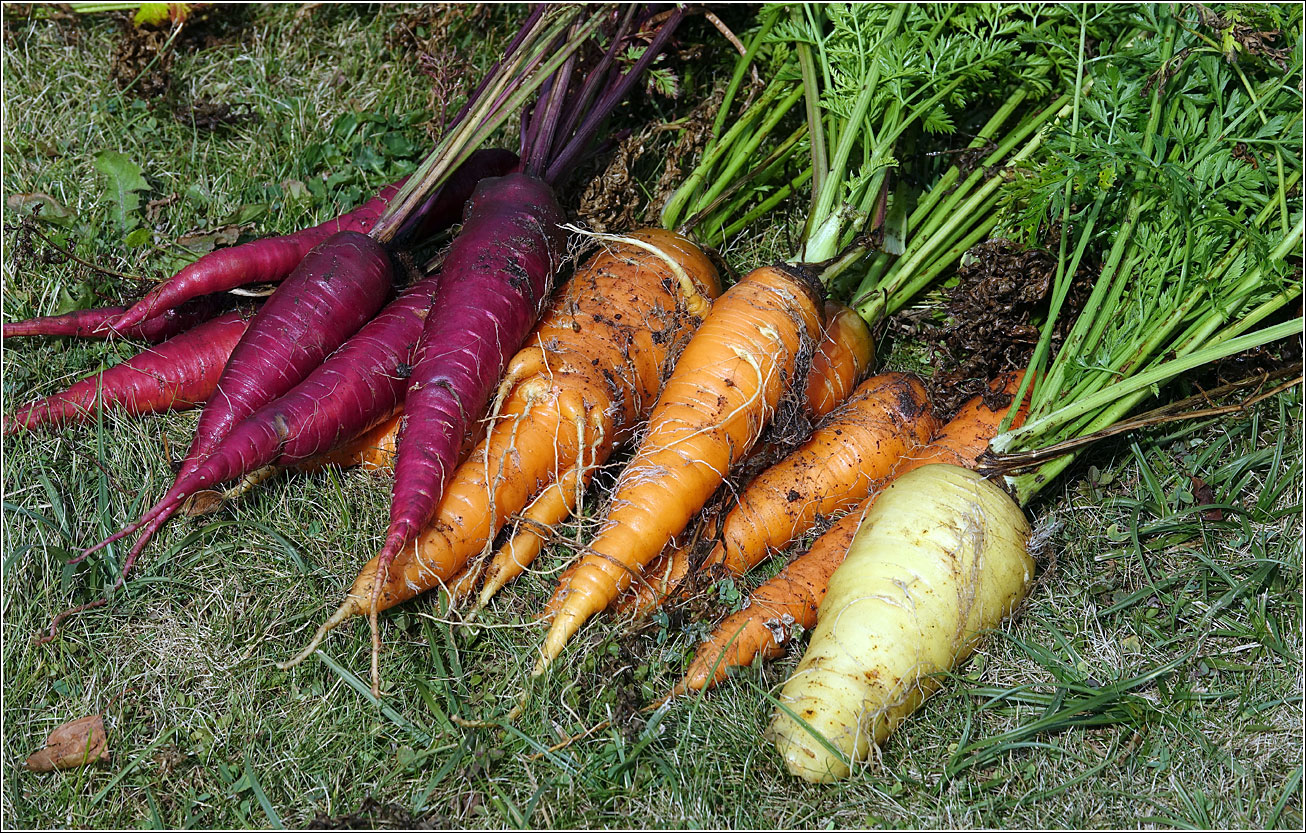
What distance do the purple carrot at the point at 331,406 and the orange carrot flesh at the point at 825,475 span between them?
113 centimetres

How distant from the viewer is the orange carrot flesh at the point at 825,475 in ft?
9.71

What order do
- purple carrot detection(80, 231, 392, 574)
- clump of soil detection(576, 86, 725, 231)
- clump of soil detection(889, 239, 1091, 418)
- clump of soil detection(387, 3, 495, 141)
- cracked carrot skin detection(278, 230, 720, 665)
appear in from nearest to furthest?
cracked carrot skin detection(278, 230, 720, 665)
purple carrot detection(80, 231, 392, 574)
clump of soil detection(889, 239, 1091, 418)
clump of soil detection(576, 86, 725, 231)
clump of soil detection(387, 3, 495, 141)

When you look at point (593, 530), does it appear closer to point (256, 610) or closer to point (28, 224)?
point (256, 610)

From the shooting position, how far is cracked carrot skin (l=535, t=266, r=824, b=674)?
2.76m

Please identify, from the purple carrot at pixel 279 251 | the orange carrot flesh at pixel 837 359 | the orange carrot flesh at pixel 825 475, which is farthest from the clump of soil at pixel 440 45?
the orange carrot flesh at pixel 825 475

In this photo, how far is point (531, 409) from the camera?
291 cm

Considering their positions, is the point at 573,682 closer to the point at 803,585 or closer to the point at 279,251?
the point at 803,585

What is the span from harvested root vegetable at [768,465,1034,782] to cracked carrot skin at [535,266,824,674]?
47 cm

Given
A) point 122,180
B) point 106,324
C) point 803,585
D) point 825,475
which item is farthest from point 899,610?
point 122,180

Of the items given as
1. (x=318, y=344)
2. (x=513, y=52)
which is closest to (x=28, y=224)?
(x=318, y=344)

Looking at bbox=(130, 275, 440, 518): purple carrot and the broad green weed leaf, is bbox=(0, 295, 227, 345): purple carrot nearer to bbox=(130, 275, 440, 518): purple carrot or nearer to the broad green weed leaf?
the broad green weed leaf

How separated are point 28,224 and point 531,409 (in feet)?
6.84

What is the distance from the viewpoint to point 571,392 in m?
2.93

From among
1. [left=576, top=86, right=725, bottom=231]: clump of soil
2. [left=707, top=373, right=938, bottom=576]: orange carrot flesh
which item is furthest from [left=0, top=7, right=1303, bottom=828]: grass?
[left=576, top=86, right=725, bottom=231]: clump of soil
